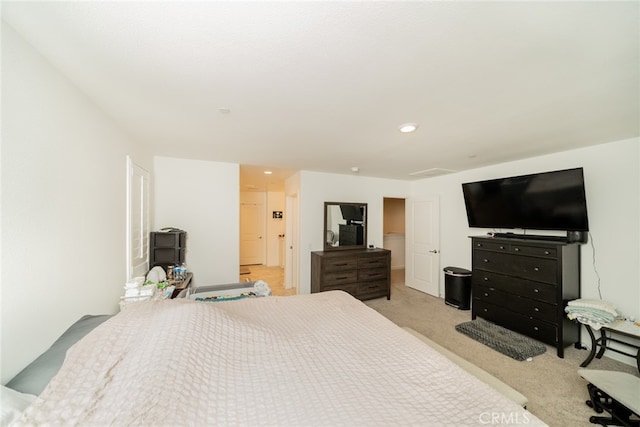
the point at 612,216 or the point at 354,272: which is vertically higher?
the point at 612,216

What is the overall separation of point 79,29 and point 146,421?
5.28ft

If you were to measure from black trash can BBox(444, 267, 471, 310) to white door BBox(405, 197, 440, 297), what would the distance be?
477 millimetres

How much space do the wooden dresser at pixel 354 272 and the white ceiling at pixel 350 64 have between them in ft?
7.67

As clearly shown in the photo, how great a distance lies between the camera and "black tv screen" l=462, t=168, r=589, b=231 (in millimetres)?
2562

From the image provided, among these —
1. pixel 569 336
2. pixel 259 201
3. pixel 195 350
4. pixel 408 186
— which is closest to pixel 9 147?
pixel 195 350

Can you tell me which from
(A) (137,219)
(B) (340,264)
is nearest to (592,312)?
(B) (340,264)

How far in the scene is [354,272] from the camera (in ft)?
13.4

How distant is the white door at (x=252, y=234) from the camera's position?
6918mm

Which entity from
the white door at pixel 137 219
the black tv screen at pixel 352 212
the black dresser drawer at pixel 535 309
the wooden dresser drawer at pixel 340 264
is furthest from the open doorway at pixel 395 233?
the white door at pixel 137 219

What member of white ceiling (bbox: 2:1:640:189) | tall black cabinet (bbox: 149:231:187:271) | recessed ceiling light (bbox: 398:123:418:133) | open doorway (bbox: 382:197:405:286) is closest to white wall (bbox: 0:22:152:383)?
white ceiling (bbox: 2:1:640:189)

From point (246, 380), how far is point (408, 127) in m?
2.22

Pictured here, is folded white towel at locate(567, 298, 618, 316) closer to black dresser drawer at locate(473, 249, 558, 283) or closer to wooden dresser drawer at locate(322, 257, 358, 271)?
black dresser drawer at locate(473, 249, 558, 283)

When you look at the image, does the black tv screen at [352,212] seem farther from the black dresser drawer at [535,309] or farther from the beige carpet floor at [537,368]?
the black dresser drawer at [535,309]

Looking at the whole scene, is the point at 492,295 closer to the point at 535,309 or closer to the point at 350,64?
the point at 535,309
